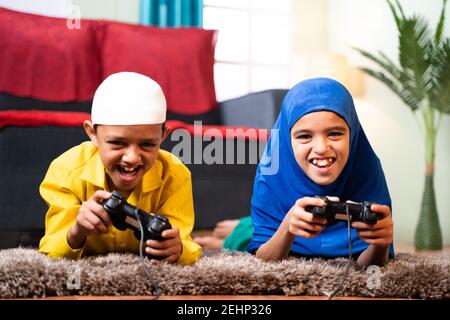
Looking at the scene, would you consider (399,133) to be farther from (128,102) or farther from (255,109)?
(128,102)

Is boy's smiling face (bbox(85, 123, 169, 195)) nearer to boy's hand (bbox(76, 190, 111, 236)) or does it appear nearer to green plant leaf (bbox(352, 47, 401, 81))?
boy's hand (bbox(76, 190, 111, 236))

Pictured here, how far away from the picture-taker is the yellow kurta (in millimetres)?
920

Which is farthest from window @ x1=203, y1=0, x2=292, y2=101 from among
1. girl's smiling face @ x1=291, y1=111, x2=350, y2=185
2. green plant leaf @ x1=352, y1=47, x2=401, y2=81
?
girl's smiling face @ x1=291, y1=111, x2=350, y2=185

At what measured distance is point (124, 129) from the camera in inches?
32.9

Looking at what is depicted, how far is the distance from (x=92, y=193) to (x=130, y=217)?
19 cm

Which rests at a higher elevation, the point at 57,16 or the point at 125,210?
the point at 57,16

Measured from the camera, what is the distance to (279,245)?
89cm

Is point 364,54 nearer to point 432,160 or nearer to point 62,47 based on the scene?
point 432,160

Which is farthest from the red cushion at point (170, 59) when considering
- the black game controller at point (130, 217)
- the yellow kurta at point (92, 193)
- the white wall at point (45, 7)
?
the black game controller at point (130, 217)

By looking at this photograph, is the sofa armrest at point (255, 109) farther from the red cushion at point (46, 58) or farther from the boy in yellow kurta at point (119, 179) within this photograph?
the boy in yellow kurta at point (119, 179)

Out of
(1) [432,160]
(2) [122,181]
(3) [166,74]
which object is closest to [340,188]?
(2) [122,181]

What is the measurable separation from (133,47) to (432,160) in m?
0.95

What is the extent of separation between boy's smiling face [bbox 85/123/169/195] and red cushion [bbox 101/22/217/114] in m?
0.71

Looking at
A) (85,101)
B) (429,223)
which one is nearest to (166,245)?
(85,101)
